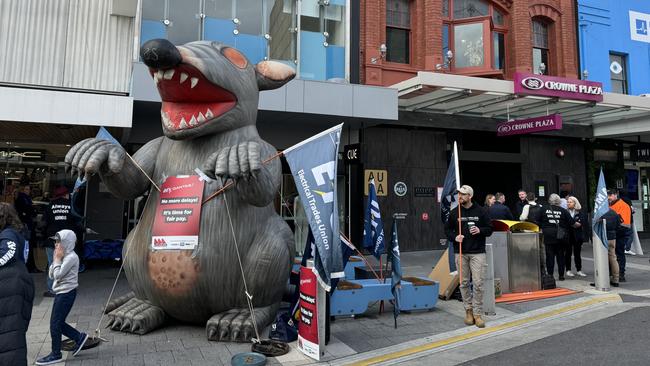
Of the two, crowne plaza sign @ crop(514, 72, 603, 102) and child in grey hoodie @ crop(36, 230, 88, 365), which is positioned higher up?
crowne plaza sign @ crop(514, 72, 603, 102)

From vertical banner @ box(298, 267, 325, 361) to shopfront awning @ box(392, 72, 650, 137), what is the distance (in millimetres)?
6613

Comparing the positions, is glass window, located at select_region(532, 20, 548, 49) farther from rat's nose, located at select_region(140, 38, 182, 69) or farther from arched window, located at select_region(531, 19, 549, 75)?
rat's nose, located at select_region(140, 38, 182, 69)

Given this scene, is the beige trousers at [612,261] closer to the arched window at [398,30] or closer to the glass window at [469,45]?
the glass window at [469,45]

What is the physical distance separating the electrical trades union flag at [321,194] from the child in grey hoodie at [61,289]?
229 cm

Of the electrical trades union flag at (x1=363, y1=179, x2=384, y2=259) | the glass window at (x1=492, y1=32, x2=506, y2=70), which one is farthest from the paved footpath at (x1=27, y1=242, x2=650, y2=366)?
the glass window at (x1=492, y1=32, x2=506, y2=70)

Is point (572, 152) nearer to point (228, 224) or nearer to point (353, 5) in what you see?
point (353, 5)

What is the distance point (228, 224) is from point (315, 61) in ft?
25.3

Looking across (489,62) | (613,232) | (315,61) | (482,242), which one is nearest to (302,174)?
(482,242)

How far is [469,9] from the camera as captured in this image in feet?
45.1

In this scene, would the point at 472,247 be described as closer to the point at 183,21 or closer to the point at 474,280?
the point at 474,280

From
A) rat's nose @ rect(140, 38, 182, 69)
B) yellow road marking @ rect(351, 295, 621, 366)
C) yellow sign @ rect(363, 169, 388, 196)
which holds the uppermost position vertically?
rat's nose @ rect(140, 38, 182, 69)

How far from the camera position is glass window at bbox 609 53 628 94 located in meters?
15.3

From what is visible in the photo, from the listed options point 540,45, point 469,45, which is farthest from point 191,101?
point 540,45

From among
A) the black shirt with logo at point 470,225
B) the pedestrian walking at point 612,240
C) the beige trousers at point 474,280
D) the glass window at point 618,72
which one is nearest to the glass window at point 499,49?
the glass window at point 618,72
